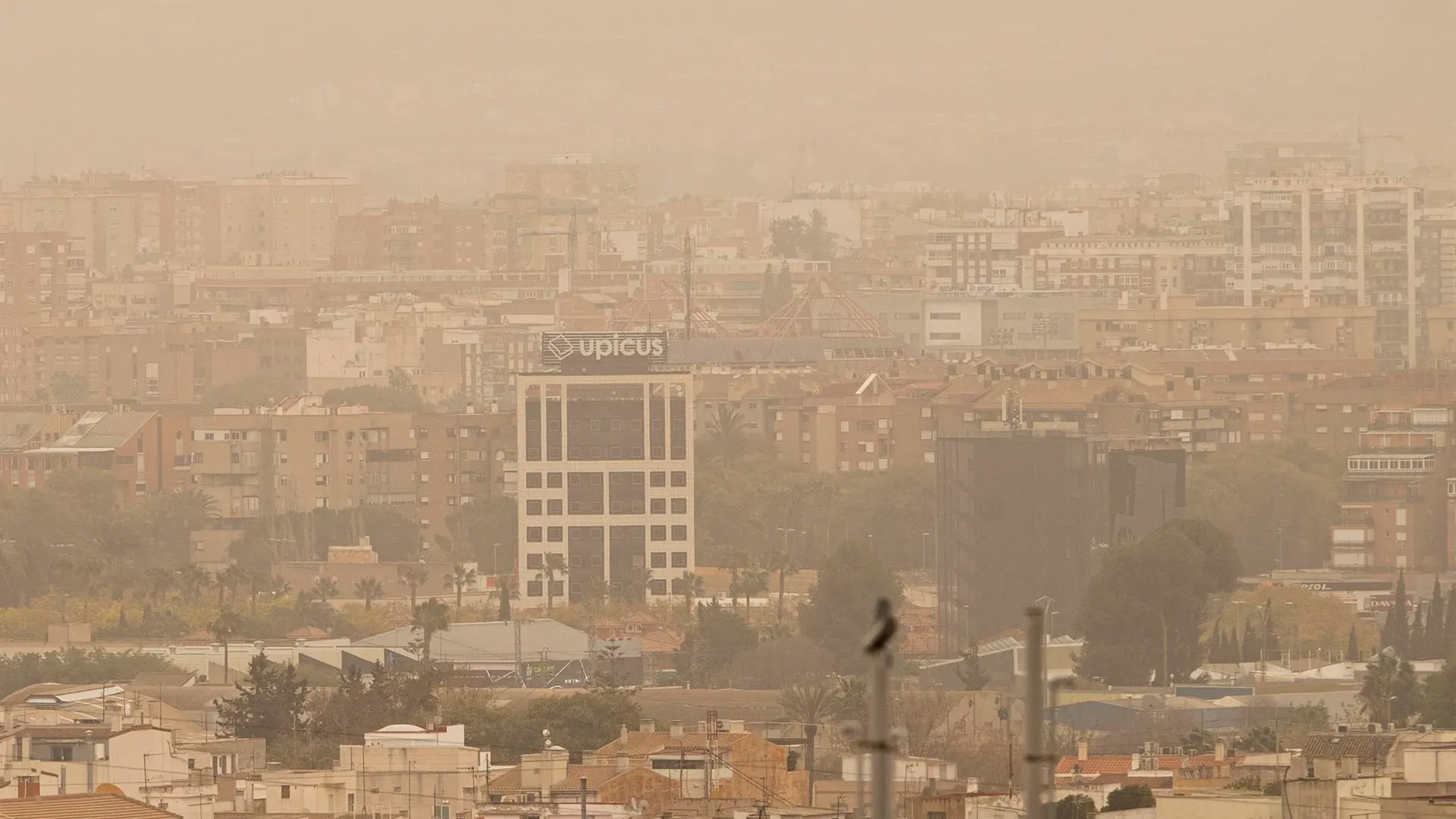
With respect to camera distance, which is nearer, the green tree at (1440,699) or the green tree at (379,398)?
the green tree at (1440,699)

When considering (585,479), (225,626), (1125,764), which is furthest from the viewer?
(585,479)

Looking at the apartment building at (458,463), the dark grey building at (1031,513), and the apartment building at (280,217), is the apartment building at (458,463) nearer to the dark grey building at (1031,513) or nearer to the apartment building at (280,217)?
the dark grey building at (1031,513)

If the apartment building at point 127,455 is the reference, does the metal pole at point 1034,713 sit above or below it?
above

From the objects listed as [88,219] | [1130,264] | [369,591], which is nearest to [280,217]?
[88,219]

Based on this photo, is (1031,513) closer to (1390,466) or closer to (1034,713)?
(1390,466)

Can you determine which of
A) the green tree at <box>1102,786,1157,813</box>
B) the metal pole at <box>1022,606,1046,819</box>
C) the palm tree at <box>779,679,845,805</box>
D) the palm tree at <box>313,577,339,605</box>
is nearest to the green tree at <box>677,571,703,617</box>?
the palm tree at <box>313,577,339,605</box>

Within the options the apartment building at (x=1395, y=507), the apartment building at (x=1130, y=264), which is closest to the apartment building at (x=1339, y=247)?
the apartment building at (x=1130, y=264)
